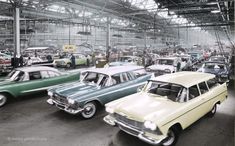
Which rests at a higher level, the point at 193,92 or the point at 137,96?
the point at 193,92

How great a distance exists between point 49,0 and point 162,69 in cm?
865

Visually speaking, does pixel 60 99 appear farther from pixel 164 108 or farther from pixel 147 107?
pixel 164 108

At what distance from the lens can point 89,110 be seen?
224 inches

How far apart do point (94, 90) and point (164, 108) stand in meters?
2.35

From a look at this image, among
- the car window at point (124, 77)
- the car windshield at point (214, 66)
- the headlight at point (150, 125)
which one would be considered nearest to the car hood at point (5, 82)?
the car window at point (124, 77)

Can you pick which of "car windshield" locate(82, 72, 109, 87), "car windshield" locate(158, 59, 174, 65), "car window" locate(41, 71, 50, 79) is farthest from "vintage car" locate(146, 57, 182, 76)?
"car window" locate(41, 71, 50, 79)

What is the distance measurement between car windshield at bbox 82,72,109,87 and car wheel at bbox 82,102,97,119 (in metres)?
0.75

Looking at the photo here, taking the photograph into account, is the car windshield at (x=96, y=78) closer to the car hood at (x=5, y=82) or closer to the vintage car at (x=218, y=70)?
the car hood at (x=5, y=82)

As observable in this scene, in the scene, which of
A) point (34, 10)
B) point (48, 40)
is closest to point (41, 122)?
point (34, 10)

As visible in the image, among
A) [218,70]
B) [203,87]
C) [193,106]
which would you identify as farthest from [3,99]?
[218,70]

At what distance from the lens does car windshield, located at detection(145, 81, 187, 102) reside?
14.9 feet

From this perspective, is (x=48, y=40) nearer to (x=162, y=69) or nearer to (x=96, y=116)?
(x=162, y=69)

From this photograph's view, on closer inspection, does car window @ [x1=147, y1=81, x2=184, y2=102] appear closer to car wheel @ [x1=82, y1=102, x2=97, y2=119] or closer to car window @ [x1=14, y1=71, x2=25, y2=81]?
car wheel @ [x1=82, y1=102, x2=97, y2=119]

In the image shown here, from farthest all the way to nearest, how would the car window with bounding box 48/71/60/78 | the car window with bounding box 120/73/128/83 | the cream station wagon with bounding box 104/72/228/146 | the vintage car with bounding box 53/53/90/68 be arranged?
1. the vintage car with bounding box 53/53/90/68
2. the car window with bounding box 48/71/60/78
3. the car window with bounding box 120/73/128/83
4. the cream station wagon with bounding box 104/72/228/146
